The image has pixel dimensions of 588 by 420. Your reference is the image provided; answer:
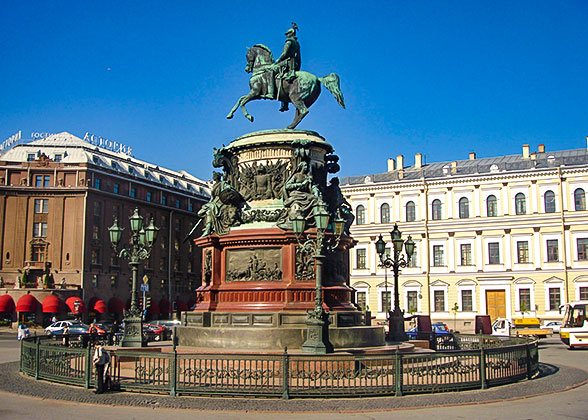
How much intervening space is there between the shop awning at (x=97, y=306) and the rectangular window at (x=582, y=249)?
47.0 metres

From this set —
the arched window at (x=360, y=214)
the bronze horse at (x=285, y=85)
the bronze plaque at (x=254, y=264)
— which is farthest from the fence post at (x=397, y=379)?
the arched window at (x=360, y=214)

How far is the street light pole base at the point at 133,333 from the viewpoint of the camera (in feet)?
70.4

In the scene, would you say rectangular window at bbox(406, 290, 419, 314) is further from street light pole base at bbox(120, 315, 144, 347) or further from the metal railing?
the metal railing

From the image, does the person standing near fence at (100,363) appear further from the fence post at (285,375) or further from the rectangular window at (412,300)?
the rectangular window at (412,300)

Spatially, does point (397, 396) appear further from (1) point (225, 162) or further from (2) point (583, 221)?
(2) point (583, 221)

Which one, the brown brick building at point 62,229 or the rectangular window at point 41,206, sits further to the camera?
the rectangular window at point 41,206

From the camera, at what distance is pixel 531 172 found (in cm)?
6366

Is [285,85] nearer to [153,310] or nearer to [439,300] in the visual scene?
[439,300]

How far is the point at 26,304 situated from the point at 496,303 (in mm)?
45255

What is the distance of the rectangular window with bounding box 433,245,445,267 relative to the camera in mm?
67438

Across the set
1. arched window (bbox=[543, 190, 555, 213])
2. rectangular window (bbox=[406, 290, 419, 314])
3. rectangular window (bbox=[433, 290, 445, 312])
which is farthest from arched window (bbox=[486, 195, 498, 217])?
rectangular window (bbox=[406, 290, 419, 314])

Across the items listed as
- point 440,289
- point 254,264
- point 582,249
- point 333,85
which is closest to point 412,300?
point 440,289

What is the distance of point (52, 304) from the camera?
58812 millimetres

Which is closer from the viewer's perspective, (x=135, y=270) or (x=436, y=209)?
(x=135, y=270)
